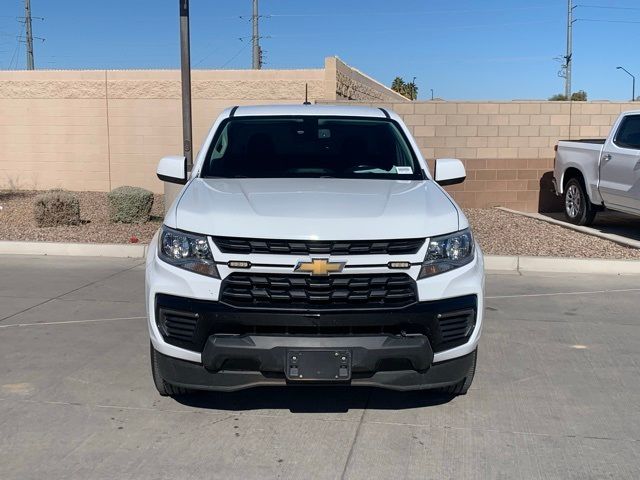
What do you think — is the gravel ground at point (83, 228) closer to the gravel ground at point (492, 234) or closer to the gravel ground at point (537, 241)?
the gravel ground at point (492, 234)

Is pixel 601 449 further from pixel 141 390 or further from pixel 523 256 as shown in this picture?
pixel 523 256

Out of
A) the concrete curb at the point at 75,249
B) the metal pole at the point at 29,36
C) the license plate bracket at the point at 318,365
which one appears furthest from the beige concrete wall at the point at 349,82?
the metal pole at the point at 29,36

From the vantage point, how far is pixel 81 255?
9.91 m

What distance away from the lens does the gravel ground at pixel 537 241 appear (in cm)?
953

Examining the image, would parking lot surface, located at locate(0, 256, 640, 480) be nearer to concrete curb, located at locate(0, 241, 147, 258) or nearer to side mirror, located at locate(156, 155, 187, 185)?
side mirror, located at locate(156, 155, 187, 185)

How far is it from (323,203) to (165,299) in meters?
1.04

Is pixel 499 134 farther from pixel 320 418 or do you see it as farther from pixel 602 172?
pixel 320 418

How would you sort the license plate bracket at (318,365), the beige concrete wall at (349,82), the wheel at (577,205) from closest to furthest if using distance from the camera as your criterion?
1. the license plate bracket at (318,365)
2. the wheel at (577,205)
3. the beige concrete wall at (349,82)

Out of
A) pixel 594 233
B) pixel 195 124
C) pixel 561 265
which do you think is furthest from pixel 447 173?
pixel 195 124

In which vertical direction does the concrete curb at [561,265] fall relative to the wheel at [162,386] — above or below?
below

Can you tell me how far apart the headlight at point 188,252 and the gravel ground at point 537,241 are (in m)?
6.30

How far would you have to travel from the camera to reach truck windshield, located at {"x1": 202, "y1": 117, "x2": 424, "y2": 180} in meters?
5.06

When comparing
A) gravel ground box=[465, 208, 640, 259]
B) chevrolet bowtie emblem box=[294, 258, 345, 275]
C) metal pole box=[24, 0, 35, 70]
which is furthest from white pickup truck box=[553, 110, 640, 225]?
metal pole box=[24, 0, 35, 70]

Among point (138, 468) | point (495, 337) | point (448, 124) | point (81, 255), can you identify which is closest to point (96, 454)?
point (138, 468)
